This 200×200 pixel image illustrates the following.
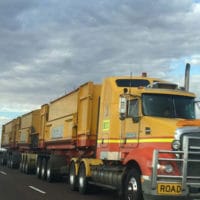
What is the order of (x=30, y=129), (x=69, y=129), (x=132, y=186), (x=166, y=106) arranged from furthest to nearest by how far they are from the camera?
(x=30, y=129)
(x=69, y=129)
(x=166, y=106)
(x=132, y=186)

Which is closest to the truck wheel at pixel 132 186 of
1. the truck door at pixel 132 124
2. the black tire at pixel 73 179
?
the truck door at pixel 132 124

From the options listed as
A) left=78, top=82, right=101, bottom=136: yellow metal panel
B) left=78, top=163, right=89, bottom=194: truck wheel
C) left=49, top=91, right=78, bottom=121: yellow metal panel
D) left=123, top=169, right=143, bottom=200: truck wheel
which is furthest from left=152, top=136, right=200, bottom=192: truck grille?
left=49, top=91, right=78, bottom=121: yellow metal panel

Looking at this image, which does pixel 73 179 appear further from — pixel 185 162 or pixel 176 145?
pixel 185 162

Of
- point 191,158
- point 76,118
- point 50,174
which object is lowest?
point 50,174

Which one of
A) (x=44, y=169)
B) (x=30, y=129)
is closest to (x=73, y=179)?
(x=44, y=169)

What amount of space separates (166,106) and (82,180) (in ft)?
18.7

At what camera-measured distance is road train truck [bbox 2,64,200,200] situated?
39.6 ft

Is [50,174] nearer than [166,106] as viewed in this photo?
No

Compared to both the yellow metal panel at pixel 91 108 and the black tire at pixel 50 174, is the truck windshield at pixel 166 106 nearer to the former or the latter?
the yellow metal panel at pixel 91 108

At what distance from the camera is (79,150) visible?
20141 mm

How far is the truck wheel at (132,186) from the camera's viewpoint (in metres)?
13.0

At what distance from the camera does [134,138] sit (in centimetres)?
1424

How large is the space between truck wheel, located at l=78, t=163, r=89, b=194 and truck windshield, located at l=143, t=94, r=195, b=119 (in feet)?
16.7

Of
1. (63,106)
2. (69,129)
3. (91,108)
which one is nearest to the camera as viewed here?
(91,108)
